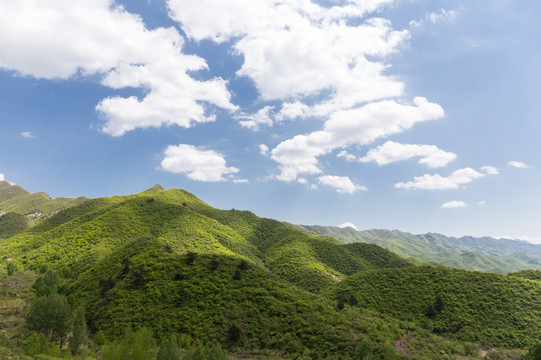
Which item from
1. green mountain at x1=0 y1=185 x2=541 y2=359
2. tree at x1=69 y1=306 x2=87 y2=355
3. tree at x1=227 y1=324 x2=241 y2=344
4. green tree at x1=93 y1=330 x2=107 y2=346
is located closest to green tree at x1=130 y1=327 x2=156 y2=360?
green mountain at x1=0 y1=185 x2=541 y2=359

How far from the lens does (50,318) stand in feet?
156

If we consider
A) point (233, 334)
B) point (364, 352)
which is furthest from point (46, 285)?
point (364, 352)

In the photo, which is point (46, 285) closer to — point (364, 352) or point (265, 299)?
point (265, 299)

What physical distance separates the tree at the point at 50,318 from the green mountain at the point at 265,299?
119 inches

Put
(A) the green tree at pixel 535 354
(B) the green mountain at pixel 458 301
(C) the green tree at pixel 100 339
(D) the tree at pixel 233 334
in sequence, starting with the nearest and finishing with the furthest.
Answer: (A) the green tree at pixel 535 354 < (C) the green tree at pixel 100 339 < (D) the tree at pixel 233 334 < (B) the green mountain at pixel 458 301

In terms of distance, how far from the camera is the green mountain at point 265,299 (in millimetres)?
49031

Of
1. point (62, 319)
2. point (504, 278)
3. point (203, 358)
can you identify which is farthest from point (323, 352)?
point (504, 278)

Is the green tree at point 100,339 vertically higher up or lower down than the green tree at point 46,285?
lower down

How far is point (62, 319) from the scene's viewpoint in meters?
48.4

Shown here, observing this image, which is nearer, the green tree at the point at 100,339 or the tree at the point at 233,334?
the green tree at the point at 100,339

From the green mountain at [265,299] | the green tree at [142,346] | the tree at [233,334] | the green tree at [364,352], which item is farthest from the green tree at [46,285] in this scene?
the green tree at [364,352]

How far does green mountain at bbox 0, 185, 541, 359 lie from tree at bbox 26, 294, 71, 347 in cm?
303

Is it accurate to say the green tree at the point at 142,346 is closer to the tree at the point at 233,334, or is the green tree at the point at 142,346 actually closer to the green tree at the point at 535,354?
the tree at the point at 233,334

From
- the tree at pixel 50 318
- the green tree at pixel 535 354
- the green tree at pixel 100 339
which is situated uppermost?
the green tree at pixel 535 354
